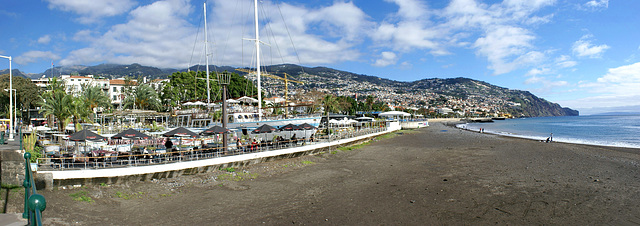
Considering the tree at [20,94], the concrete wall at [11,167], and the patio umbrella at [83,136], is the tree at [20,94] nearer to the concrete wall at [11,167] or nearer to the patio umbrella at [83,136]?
the patio umbrella at [83,136]

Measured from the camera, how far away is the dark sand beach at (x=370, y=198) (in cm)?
947

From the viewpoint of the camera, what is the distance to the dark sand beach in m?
9.47

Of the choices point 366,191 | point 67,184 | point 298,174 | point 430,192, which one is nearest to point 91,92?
point 67,184

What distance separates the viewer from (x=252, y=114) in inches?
1267

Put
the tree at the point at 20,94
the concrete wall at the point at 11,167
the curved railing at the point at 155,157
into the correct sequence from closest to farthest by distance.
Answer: the concrete wall at the point at 11,167 < the curved railing at the point at 155,157 < the tree at the point at 20,94

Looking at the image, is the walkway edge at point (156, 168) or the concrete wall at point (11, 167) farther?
the walkway edge at point (156, 168)

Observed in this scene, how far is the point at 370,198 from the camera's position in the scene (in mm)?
11742

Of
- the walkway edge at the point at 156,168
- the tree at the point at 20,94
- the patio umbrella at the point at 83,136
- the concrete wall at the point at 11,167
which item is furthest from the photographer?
the tree at the point at 20,94

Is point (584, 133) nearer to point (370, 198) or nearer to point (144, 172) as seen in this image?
point (370, 198)

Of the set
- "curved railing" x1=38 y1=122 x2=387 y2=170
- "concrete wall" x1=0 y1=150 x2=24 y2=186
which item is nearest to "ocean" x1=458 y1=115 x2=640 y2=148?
"curved railing" x1=38 y1=122 x2=387 y2=170

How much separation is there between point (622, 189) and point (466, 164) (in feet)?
24.0

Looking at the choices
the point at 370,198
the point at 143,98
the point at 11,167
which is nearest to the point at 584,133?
the point at 370,198

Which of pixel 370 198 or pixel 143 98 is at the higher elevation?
pixel 143 98

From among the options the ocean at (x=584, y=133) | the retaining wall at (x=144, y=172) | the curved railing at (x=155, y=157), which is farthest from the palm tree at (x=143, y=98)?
the ocean at (x=584, y=133)
